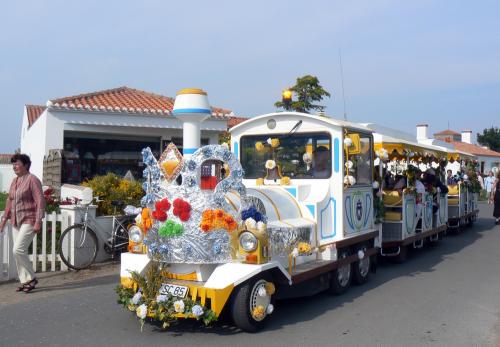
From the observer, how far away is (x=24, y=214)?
23.6ft

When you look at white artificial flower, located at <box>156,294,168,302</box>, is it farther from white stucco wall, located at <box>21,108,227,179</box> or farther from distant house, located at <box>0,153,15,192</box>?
distant house, located at <box>0,153,15,192</box>

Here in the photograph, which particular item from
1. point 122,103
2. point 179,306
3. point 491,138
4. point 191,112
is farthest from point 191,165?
point 491,138

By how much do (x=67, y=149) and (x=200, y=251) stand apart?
34.7ft

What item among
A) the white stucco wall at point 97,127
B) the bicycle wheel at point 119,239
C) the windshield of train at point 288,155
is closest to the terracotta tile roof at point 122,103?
the white stucco wall at point 97,127

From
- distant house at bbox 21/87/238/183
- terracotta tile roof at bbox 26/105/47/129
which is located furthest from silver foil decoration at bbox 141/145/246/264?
terracotta tile roof at bbox 26/105/47/129

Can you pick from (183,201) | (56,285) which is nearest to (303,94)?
(56,285)

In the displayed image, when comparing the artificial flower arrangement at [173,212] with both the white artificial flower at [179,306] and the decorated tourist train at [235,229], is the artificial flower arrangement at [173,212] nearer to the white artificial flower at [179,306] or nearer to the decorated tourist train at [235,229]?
the decorated tourist train at [235,229]

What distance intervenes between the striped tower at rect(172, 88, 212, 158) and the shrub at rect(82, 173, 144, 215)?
4.32m

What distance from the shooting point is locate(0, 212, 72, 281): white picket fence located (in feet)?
26.1

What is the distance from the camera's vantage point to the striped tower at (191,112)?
19.3 feet

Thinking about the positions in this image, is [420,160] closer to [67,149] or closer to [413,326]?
[413,326]

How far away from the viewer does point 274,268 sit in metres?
5.67

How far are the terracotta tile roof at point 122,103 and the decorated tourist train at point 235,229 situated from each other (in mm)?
7940

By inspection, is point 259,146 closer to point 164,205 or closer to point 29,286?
point 164,205
